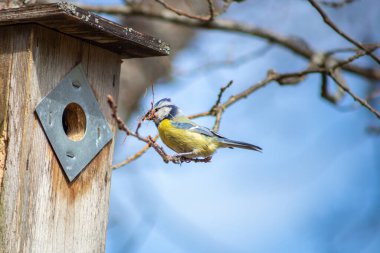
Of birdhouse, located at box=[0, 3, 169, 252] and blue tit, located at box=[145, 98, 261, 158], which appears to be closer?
birdhouse, located at box=[0, 3, 169, 252]

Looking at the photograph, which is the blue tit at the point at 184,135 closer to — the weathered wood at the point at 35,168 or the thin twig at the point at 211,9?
the thin twig at the point at 211,9

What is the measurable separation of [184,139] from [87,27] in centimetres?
99

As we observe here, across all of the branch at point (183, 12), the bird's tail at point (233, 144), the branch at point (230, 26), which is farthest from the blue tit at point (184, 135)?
the branch at point (230, 26)

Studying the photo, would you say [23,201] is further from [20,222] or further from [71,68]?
[71,68]

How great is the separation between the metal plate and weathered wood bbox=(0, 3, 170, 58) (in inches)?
6.9

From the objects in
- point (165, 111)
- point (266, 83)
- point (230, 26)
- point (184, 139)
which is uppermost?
point (230, 26)

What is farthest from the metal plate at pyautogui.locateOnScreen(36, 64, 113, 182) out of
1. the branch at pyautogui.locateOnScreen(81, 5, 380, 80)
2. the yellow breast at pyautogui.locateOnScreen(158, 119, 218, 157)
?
the branch at pyautogui.locateOnScreen(81, 5, 380, 80)

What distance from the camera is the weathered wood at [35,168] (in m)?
2.59

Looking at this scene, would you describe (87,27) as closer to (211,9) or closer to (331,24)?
(211,9)

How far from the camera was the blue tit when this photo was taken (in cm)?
351

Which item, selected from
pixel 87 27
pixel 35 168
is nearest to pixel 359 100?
pixel 87 27

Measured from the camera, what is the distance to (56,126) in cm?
274

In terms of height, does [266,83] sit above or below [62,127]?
above

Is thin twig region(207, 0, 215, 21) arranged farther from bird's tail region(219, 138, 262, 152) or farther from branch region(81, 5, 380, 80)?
branch region(81, 5, 380, 80)
